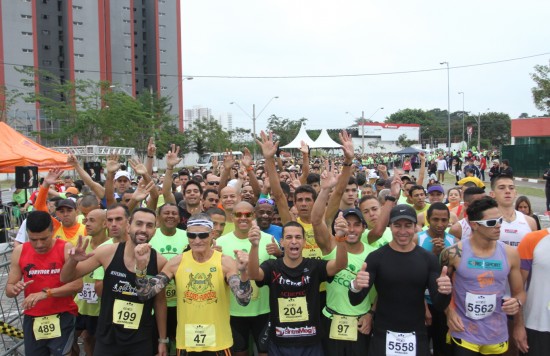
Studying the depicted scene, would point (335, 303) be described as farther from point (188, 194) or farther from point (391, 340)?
point (188, 194)

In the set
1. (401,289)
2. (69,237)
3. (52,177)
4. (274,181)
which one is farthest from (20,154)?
(401,289)

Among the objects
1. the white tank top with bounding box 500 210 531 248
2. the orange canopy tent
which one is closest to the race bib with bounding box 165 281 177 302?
the white tank top with bounding box 500 210 531 248

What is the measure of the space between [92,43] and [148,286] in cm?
5990

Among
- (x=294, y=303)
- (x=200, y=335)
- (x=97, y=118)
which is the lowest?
(x=200, y=335)

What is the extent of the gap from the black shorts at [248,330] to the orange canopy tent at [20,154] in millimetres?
7891

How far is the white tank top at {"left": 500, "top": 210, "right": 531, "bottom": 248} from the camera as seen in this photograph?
511 centimetres

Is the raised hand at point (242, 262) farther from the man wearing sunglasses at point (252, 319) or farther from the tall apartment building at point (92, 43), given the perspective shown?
the tall apartment building at point (92, 43)

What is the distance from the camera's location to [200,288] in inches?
159

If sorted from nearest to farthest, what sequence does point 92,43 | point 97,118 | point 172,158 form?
point 172,158 → point 97,118 → point 92,43

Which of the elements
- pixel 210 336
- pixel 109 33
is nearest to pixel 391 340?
pixel 210 336

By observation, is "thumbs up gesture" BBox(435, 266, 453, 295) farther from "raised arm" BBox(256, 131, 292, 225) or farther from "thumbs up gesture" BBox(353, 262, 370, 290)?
"raised arm" BBox(256, 131, 292, 225)

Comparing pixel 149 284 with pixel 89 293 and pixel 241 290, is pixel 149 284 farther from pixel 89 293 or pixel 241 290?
pixel 89 293

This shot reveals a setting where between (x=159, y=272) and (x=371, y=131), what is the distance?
9037cm

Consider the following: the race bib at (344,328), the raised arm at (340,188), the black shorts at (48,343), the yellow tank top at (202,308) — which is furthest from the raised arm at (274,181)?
the black shorts at (48,343)
